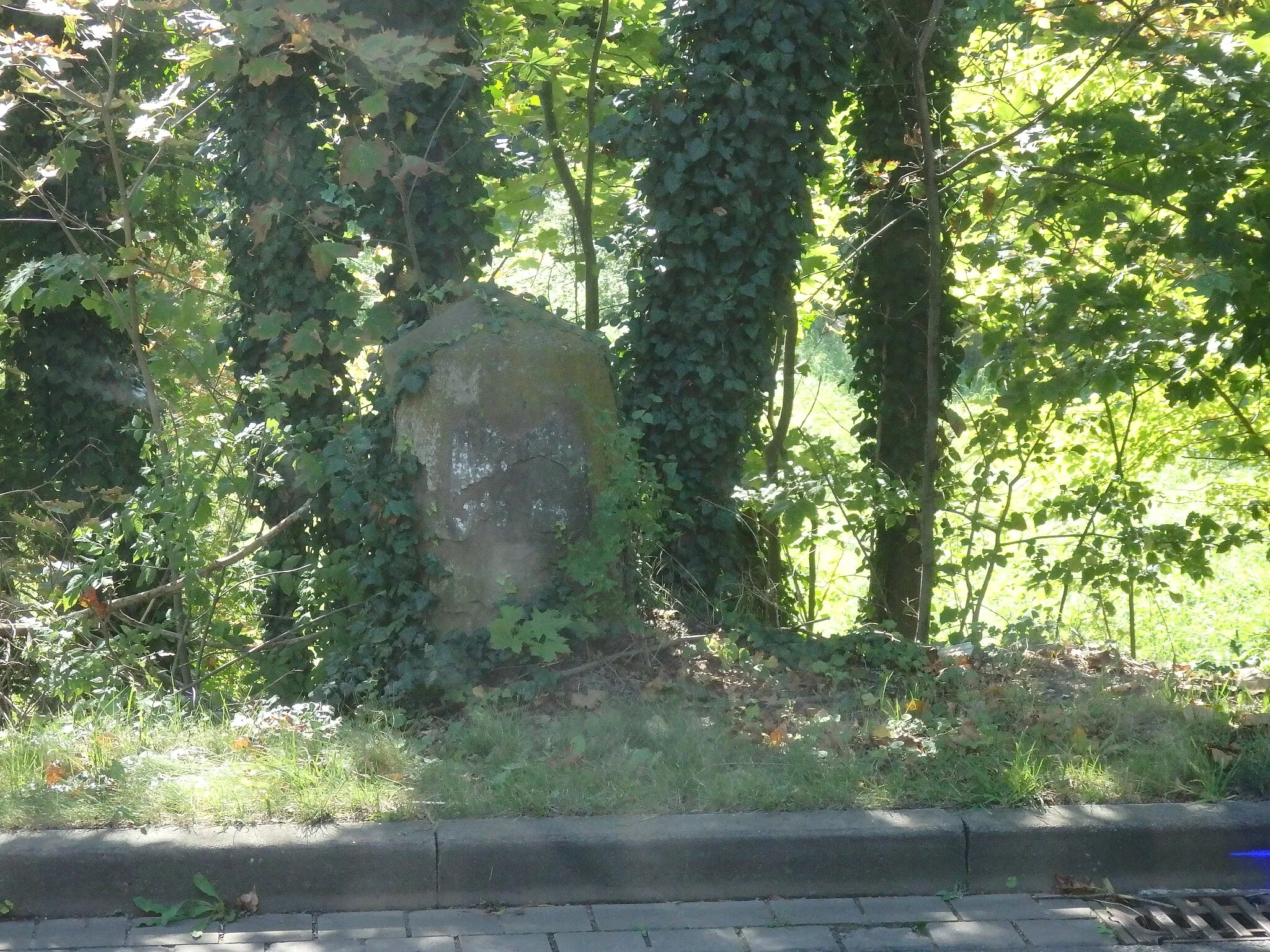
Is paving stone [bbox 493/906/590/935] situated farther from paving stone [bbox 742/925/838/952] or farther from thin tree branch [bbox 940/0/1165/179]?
thin tree branch [bbox 940/0/1165/179]

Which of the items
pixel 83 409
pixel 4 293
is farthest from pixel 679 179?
pixel 83 409

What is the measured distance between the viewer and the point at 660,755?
4.64m

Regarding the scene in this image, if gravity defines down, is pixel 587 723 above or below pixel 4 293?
below

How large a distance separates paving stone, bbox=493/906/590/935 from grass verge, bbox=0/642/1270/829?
0.35m

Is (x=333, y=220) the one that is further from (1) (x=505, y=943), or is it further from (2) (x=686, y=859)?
(1) (x=505, y=943)

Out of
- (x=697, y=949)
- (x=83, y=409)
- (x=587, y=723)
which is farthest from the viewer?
(x=83, y=409)

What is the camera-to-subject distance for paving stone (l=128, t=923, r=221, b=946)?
3.75 m

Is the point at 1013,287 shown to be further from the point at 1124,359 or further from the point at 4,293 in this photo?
the point at 4,293

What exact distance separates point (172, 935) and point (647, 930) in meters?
1.45

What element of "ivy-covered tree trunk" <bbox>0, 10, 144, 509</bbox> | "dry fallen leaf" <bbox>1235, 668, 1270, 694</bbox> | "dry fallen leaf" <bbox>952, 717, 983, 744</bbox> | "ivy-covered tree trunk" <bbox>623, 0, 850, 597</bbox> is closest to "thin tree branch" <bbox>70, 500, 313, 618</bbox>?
"ivy-covered tree trunk" <bbox>623, 0, 850, 597</bbox>

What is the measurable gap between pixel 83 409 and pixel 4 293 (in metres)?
2.90

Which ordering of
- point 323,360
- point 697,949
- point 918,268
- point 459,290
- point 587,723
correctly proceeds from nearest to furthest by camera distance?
point 697,949 < point 587,723 < point 459,290 < point 323,360 < point 918,268

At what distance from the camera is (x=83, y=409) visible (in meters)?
10.2

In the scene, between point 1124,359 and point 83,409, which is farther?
point 83,409
